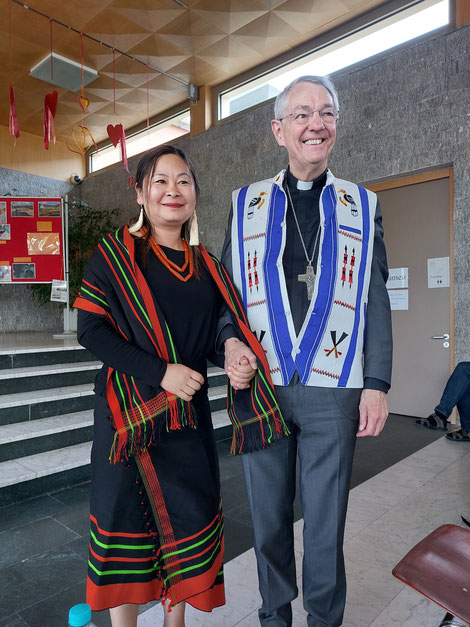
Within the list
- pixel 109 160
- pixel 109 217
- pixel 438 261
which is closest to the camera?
pixel 438 261

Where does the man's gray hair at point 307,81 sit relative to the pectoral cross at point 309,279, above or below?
above

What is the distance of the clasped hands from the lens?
3.28ft

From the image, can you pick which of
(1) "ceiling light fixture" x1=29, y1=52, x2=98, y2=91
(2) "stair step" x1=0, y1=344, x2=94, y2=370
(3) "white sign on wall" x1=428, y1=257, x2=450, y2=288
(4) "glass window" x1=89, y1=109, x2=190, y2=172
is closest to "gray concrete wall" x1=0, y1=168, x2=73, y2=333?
(4) "glass window" x1=89, y1=109, x2=190, y2=172

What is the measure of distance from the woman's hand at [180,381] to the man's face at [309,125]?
2.04 ft

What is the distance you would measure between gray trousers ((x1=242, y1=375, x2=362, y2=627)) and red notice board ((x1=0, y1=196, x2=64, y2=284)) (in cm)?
506

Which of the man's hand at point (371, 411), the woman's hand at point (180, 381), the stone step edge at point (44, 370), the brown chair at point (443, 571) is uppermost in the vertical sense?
the woman's hand at point (180, 381)

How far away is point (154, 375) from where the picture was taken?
39.3 inches

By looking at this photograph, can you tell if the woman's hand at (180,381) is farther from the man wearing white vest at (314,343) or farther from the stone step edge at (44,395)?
the stone step edge at (44,395)

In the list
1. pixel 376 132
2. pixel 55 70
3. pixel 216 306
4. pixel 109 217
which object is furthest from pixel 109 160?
pixel 216 306

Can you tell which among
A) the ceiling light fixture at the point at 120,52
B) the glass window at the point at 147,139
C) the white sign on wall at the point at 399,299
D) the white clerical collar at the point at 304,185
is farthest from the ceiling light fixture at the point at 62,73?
the white clerical collar at the point at 304,185

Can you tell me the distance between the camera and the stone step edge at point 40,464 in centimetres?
243

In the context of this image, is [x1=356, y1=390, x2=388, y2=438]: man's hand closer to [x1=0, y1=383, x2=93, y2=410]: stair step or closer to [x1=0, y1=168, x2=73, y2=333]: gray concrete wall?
[x1=0, y1=383, x2=93, y2=410]: stair step

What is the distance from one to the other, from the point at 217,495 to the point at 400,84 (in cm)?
419

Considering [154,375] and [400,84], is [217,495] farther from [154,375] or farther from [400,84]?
[400,84]
